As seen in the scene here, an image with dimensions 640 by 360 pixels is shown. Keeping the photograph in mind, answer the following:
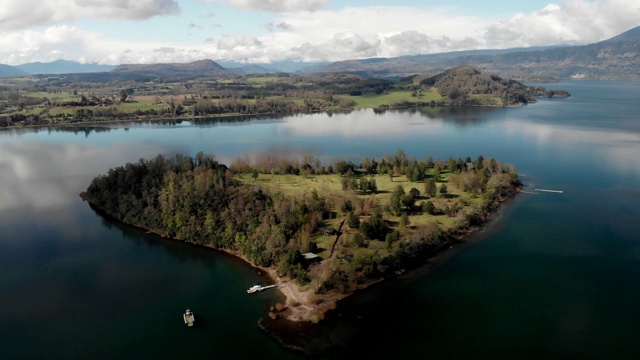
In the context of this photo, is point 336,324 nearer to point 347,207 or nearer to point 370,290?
point 370,290

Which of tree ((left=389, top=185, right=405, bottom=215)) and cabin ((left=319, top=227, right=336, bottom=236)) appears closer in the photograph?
cabin ((left=319, top=227, right=336, bottom=236))

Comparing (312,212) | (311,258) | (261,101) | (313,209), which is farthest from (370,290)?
(261,101)

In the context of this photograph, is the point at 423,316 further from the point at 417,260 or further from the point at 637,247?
the point at 637,247

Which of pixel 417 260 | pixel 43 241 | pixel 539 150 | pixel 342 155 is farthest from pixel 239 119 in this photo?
pixel 417 260

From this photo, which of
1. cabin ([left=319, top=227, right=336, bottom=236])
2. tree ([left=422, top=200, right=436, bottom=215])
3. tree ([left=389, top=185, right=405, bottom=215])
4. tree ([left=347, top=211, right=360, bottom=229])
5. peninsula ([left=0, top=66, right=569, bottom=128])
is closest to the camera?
cabin ([left=319, top=227, right=336, bottom=236])

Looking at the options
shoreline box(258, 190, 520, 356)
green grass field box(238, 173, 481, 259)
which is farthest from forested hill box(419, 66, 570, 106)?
shoreline box(258, 190, 520, 356)

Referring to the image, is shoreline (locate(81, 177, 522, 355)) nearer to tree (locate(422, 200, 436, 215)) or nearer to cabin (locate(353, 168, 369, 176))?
tree (locate(422, 200, 436, 215))
